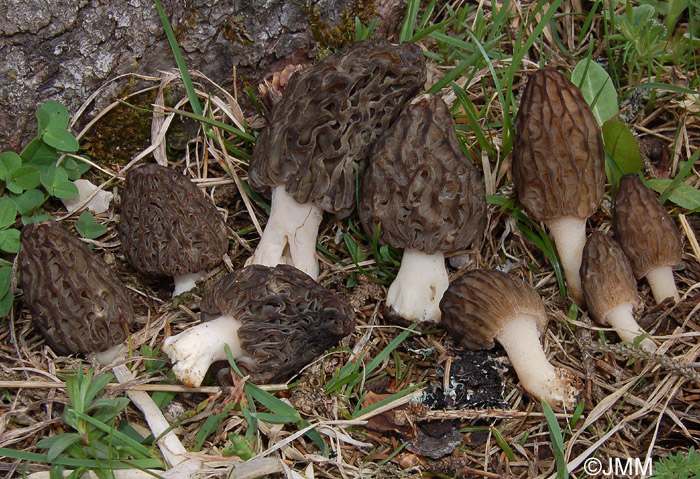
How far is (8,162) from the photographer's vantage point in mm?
3781

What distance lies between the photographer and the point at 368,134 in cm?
398

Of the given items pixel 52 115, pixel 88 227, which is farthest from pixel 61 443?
pixel 52 115

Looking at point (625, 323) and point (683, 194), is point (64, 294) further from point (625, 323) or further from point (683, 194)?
point (683, 194)

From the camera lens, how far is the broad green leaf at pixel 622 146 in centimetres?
398

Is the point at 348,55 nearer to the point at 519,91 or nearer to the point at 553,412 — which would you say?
the point at 519,91

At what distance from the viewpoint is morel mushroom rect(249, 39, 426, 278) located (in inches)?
149

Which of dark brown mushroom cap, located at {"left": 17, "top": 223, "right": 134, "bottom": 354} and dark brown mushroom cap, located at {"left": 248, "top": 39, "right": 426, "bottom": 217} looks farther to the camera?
dark brown mushroom cap, located at {"left": 248, "top": 39, "right": 426, "bottom": 217}

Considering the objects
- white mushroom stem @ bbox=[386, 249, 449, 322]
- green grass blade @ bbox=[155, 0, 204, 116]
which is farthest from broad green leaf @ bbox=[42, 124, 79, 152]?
white mushroom stem @ bbox=[386, 249, 449, 322]

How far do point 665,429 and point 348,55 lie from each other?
2.63m

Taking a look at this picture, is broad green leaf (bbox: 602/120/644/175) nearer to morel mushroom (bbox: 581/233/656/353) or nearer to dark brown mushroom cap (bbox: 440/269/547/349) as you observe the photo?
morel mushroom (bbox: 581/233/656/353)

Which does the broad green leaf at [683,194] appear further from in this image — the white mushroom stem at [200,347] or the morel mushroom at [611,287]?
the white mushroom stem at [200,347]

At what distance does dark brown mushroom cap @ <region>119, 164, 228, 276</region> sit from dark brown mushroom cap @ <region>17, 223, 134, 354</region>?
0.31 m

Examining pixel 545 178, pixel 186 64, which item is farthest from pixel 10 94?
pixel 545 178

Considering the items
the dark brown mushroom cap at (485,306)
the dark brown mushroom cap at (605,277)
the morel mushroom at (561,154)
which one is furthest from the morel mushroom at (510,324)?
the morel mushroom at (561,154)
